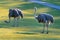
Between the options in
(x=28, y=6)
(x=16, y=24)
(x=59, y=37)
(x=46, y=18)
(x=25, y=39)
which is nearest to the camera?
(x=25, y=39)

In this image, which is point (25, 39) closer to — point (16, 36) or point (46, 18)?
point (16, 36)

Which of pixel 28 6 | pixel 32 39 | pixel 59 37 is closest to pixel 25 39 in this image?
pixel 32 39

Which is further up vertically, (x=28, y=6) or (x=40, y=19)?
(x=40, y=19)

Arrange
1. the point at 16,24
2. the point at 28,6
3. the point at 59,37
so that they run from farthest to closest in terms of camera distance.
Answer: the point at 28,6 → the point at 16,24 → the point at 59,37

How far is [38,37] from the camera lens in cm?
2266

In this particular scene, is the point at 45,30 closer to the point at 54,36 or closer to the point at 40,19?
the point at 40,19

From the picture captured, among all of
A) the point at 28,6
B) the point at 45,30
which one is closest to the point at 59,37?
the point at 45,30

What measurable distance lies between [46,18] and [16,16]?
6690mm

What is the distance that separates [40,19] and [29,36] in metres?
3.20

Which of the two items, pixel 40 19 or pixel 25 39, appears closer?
pixel 25 39

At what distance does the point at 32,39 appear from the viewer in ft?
70.6

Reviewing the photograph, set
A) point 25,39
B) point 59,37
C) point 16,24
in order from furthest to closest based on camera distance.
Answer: point 16,24 → point 59,37 → point 25,39

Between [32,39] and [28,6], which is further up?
[32,39]

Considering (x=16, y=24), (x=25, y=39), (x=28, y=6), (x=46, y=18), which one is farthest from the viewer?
(x=28, y=6)
